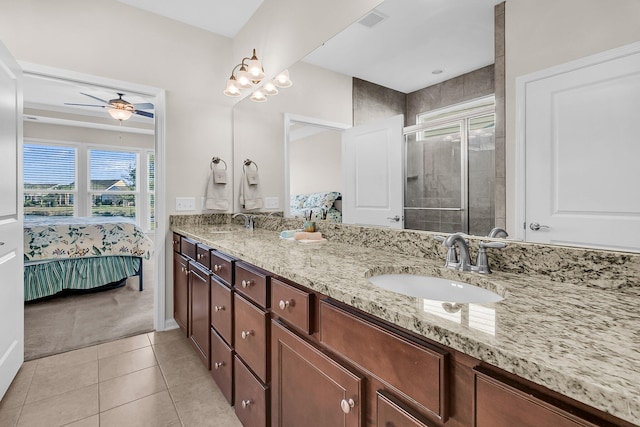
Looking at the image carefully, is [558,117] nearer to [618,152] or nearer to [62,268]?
[618,152]

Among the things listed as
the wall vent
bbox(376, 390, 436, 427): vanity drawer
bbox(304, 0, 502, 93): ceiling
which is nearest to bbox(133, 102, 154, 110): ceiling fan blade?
bbox(304, 0, 502, 93): ceiling

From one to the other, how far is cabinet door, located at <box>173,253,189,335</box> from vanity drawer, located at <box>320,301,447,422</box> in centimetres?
168

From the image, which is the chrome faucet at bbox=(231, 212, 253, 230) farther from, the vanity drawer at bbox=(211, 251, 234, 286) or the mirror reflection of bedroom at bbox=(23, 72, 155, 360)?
the mirror reflection of bedroom at bbox=(23, 72, 155, 360)

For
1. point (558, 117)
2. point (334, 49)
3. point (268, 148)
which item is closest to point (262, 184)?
point (268, 148)

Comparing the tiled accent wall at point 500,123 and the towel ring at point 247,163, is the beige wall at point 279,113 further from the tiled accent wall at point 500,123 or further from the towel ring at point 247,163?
the tiled accent wall at point 500,123

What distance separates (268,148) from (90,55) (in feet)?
4.83

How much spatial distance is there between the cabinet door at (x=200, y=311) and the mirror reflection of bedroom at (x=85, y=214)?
0.87 m

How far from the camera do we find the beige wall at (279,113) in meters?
1.78

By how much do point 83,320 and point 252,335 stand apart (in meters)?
2.44

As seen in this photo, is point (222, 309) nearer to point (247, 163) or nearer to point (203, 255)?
point (203, 255)

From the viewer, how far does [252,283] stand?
1.29 m

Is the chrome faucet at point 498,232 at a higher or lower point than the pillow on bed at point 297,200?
lower

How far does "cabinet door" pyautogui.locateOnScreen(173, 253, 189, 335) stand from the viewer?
2.26 m

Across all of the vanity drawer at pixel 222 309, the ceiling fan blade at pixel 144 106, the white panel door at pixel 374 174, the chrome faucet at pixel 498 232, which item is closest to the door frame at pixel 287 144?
the white panel door at pixel 374 174
